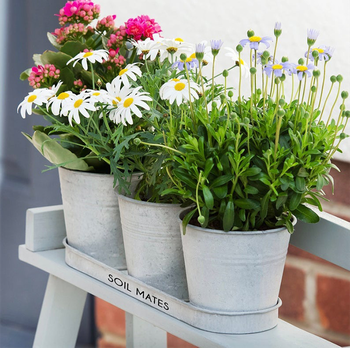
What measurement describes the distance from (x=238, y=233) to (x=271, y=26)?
0.43m

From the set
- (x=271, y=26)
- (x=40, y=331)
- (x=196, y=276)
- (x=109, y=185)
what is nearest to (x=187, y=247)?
(x=196, y=276)

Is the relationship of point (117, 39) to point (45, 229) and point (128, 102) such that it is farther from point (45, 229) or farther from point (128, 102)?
point (45, 229)

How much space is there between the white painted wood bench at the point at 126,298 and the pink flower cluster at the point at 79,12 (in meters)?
0.22

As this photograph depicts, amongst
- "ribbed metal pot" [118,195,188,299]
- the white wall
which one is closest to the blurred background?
the white wall

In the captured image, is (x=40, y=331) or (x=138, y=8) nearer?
(x=40, y=331)

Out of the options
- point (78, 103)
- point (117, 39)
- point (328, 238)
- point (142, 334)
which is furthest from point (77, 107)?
point (142, 334)

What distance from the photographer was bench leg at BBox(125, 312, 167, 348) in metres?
0.71

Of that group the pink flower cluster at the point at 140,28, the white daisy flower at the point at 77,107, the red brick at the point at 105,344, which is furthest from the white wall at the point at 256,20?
the red brick at the point at 105,344

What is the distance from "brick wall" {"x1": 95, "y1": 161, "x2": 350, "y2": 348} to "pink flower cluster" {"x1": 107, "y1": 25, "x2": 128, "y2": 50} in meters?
0.32

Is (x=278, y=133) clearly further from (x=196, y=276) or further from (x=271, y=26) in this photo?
(x=271, y=26)

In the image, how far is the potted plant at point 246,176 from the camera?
407 mm

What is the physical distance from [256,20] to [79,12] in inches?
11.7

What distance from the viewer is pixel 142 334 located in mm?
718

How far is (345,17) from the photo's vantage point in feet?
2.24
